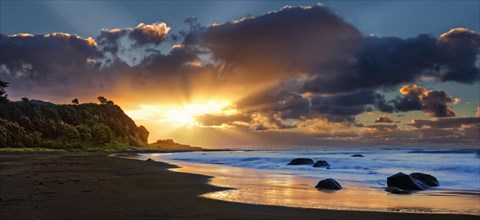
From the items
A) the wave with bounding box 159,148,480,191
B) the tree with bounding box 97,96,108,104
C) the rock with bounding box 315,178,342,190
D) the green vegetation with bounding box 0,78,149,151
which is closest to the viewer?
the rock with bounding box 315,178,342,190

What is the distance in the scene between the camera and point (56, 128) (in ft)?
308

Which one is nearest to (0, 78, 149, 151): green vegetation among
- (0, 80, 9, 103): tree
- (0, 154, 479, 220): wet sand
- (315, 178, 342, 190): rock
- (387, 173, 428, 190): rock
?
(0, 80, 9, 103): tree

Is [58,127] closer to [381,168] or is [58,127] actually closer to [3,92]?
[3,92]

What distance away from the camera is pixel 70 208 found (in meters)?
10.5

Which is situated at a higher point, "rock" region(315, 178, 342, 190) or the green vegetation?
the green vegetation

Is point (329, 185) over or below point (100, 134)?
below

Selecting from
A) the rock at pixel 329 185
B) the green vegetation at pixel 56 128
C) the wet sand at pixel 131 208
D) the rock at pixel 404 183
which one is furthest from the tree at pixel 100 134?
the rock at pixel 404 183

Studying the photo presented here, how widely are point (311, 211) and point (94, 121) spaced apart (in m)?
122

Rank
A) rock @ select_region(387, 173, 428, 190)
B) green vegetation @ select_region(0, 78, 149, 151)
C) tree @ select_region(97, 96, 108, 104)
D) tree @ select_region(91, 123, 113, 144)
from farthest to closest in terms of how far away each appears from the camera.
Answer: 1. tree @ select_region(97, 96, 108, 104)
2. tree @ select_region(91, 123, 113, 144)
3. green vegetation @ select_region(0, 78, 149, 151)
4. rock @ select_region(387, 173, 428, 190)

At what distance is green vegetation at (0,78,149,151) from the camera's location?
79.1 meters

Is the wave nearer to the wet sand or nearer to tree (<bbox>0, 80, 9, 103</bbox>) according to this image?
the wet sand

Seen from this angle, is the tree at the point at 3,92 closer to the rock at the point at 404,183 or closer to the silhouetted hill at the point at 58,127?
the silhouetted hill at the point at 58,127

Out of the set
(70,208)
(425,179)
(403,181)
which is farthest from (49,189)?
(425,179)

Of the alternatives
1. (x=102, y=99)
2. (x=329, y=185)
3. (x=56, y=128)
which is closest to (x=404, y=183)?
(x=329, y=185)
